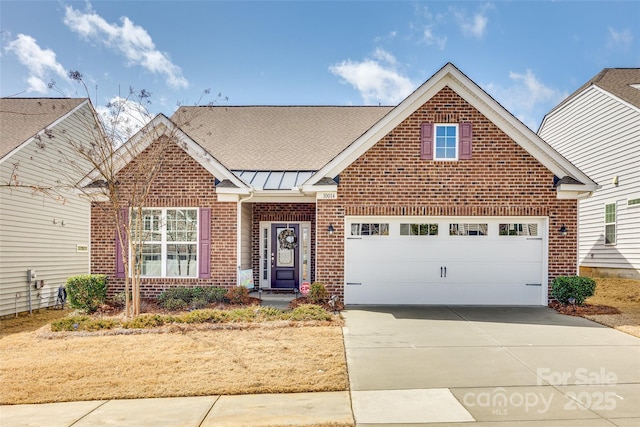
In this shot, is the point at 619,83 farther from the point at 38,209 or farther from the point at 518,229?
the point at 38,209

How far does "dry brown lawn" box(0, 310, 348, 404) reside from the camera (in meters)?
6.06

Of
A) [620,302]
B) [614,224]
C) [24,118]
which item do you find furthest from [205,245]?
[614,224]

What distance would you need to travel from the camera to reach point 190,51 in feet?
45.4

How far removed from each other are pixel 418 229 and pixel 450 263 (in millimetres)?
1147

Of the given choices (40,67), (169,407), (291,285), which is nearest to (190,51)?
(40,67)

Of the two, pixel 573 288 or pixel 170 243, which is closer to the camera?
pixel 573 288

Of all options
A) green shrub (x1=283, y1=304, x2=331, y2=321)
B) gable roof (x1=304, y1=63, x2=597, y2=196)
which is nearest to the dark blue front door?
gable roof (x1=304, y1=63, x2=597, y2=196)

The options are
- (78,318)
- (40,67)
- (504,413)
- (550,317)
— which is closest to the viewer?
(504,413)

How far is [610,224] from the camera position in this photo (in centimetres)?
1639

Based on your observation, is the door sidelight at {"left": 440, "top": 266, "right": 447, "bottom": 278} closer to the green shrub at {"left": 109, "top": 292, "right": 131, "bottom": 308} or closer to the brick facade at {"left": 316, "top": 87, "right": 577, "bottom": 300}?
the brick facade at {"left": 316, "top": 87, "right": 577, "bottom": 300}

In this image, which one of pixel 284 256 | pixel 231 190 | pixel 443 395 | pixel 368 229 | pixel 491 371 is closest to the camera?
pixel 443 395

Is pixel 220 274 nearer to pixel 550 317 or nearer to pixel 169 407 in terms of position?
pixel 169 407

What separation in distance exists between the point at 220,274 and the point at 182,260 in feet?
3.54

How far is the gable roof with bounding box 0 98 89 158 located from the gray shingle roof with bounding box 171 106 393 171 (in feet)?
11.5
